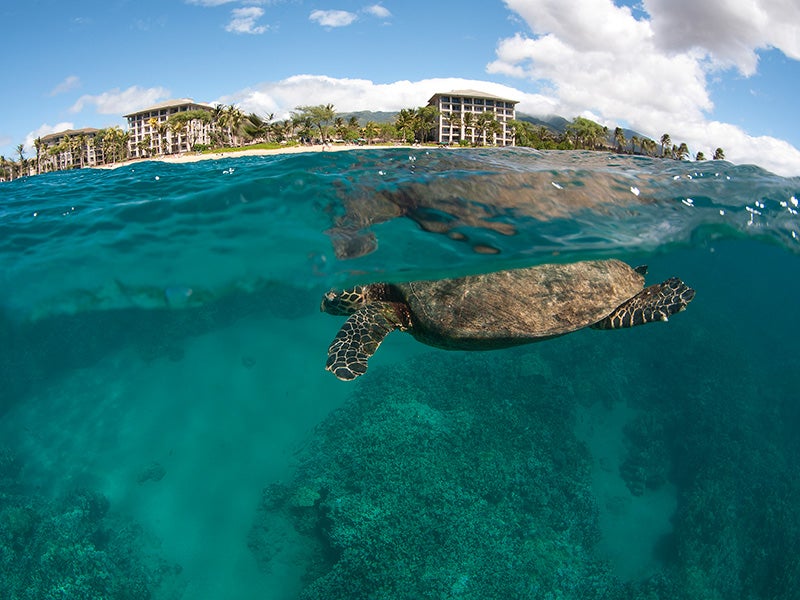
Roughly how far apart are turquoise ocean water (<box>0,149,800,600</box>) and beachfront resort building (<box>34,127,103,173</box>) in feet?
298

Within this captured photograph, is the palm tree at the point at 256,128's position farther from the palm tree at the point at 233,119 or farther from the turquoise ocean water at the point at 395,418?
the turquoise ocean water at the point at 395,418

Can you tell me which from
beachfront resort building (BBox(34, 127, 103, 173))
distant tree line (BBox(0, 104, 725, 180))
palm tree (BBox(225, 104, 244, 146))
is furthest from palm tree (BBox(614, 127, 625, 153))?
beachfront resort building (BBox(34, 127, 103, 173))

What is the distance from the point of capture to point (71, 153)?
90.8 m

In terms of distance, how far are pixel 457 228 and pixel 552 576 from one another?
846 cm

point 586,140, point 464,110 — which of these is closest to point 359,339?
point 586,140

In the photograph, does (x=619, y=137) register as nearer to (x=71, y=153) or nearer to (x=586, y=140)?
(x=586, y=140)

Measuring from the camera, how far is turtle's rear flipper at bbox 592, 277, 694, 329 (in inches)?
310

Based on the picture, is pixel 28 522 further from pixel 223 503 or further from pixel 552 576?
pixel 552 576

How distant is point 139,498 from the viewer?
1333 cm

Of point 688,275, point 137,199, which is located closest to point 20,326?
point 137,199

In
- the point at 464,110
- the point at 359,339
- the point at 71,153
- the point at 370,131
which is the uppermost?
the point at 464,110

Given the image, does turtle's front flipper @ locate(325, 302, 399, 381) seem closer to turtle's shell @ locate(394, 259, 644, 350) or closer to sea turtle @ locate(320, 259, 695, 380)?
sea turtle @ locate(320, 259, 695, 380)

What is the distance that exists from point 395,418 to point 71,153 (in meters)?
107

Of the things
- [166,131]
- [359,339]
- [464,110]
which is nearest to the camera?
[359,339]
